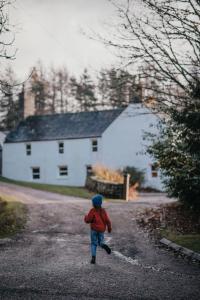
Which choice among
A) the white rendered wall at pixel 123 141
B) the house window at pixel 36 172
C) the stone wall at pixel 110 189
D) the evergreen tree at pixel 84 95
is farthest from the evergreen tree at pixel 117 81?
the evergreen tree at pixel 84 95

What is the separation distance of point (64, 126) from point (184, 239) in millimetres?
39335

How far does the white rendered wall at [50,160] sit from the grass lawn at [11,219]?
2719 cm

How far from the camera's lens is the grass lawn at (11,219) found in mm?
15531

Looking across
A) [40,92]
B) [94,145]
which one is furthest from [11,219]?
[40,92]

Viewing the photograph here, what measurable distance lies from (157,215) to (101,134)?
28.8 meters

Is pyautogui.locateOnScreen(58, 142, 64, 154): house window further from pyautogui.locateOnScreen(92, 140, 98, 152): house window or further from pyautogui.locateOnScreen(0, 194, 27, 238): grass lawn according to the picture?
pyautogui.locateOnScreen(0, 194, 27, 238): grass lawn

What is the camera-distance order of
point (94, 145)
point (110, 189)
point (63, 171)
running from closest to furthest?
point (110, 189)
point (94, 145)
point (63, 171)

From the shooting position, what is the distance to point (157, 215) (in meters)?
19.8

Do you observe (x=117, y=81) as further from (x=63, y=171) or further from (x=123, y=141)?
(x=63, y=171)

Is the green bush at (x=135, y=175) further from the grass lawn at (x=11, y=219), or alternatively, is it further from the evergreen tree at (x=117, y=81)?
the evergreen tree at (x=117, y=81)

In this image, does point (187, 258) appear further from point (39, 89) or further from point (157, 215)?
point (39, 89)

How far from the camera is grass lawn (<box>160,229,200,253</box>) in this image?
41.0 feet

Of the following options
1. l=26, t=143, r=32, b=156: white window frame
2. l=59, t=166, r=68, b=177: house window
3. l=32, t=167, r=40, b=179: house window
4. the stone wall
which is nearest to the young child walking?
the stone wall

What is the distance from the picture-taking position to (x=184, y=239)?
45.1 feet
